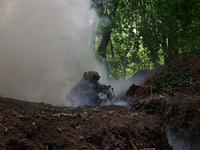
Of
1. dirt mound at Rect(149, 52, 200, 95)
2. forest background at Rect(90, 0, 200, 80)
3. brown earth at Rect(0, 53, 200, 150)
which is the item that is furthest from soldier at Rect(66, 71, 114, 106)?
forest background at Rect(90, 0, 200, 80)

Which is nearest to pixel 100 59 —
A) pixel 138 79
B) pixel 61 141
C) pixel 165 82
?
pixel 138 79

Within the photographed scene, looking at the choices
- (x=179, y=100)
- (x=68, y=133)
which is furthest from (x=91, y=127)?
(x=179, y=100)

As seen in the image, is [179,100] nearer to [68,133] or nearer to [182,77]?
[182,77]

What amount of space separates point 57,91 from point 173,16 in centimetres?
760

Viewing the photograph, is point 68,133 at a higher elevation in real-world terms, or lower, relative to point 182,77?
lower

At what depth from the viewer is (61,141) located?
2.13 meters

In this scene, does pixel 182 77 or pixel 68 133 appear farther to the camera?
pixel 182 77

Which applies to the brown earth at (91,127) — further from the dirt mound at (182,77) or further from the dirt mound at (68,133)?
the dirt mound at (182,77)

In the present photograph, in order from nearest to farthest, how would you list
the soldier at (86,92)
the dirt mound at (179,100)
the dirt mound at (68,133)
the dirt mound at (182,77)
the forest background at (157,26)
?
the dirt mound at (68,133) < the dirt mound at (179,100) < the dirt mound at (182,77) < the soldier at (86,92) < the forest background at (157,26)

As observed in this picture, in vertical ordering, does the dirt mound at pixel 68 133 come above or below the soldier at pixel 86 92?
below

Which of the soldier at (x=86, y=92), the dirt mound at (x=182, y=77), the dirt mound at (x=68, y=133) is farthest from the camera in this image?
the soldier at (x=86, y=92)

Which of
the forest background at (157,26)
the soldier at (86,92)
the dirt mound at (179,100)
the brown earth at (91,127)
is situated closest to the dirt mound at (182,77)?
the dirt mound at (179,100)

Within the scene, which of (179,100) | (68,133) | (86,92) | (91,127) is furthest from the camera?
(86,92)

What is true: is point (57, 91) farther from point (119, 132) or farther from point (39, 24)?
point (119, 132)
